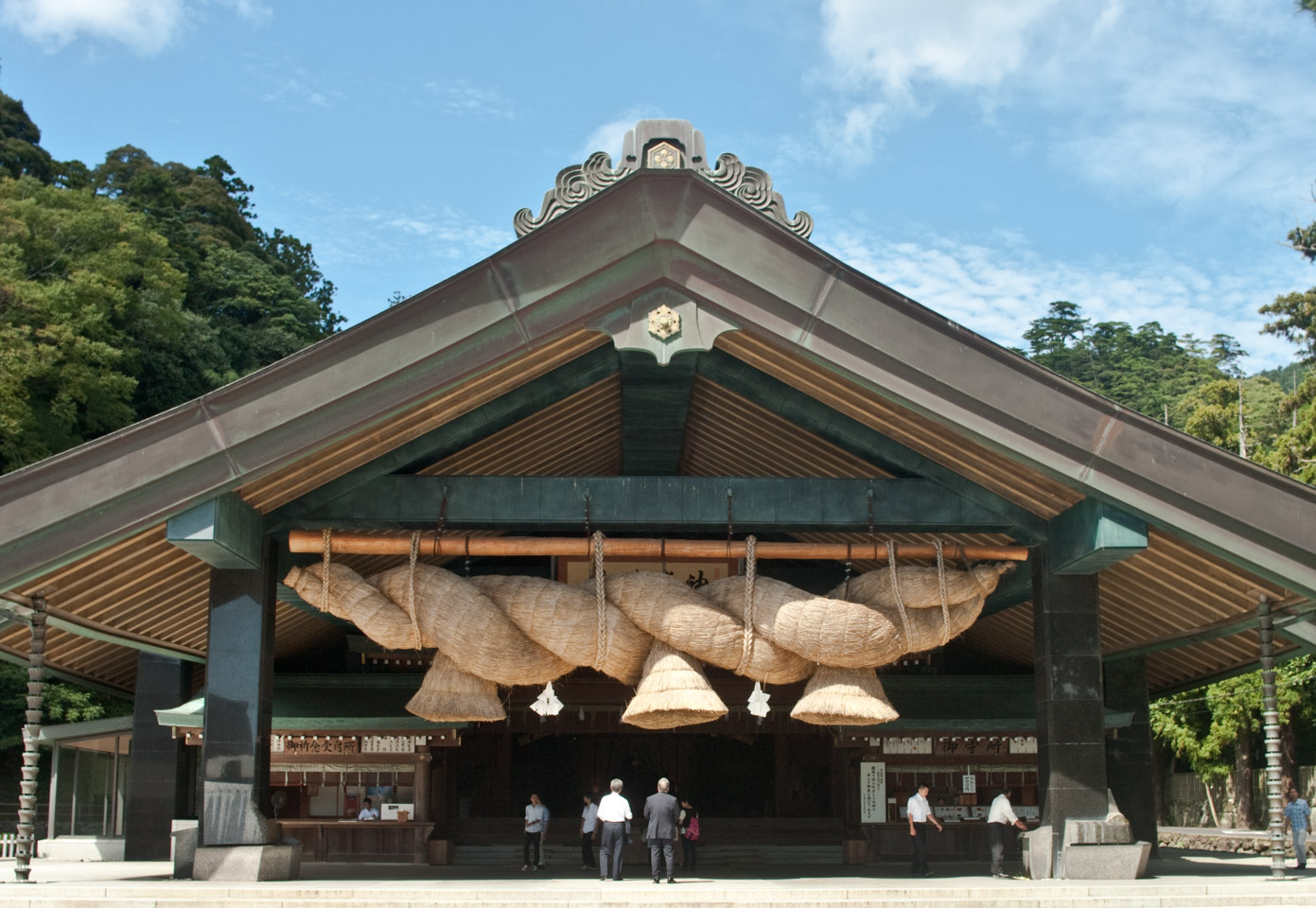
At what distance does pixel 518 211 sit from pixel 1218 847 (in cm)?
2709

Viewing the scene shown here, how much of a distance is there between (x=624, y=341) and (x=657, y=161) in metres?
1.59

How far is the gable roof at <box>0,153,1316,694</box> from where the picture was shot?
35.4 ft

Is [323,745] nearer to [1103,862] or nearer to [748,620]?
[748,620]

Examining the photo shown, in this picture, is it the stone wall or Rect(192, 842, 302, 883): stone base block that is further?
the stone wall

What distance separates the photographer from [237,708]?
38.5ft

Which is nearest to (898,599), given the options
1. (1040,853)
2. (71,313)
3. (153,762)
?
(1040,853)

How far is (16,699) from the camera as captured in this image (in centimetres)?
3697

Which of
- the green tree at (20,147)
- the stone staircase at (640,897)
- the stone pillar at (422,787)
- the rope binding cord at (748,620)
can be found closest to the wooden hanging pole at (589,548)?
the rope binding cord at (748,620)

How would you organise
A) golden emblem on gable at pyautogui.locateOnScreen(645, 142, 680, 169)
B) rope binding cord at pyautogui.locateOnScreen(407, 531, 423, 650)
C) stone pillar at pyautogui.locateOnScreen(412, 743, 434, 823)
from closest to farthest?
1. golden emblem on gable at pyautogui.locateOnScreen(645, 142, 680, 169)
2. rope binding cord at pyautogui.locateOnScreen(407, 531, 423, 650)
3. stone pillar at pyautogui.locateOnScreen(412, 743, 434, 823)

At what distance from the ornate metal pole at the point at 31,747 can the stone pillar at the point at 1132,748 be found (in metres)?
13.6

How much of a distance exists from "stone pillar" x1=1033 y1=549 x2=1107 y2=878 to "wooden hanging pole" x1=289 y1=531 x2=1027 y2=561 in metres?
0.60

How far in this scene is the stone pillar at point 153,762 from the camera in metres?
18.7

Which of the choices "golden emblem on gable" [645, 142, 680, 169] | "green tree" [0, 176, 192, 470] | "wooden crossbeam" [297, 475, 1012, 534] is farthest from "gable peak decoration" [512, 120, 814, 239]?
"green tree" [0, 176, 192, 470]

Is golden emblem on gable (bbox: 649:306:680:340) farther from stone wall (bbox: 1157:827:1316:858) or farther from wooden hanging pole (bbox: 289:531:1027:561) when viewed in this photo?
stone wall (bbox: 1157:827:1316:858)
